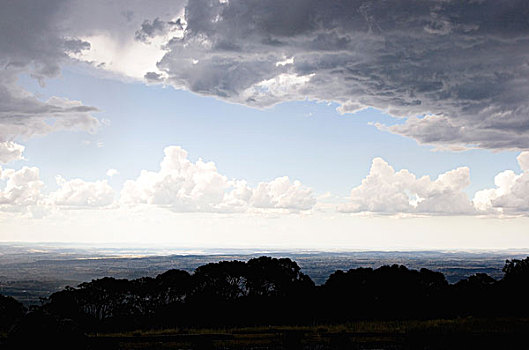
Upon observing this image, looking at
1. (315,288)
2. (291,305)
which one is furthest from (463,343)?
(315,288)

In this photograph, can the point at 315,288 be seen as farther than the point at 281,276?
No

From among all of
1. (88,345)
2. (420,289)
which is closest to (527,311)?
(420,289)

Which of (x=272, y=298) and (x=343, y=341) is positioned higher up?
(x=343, y=341)

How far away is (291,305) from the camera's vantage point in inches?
2630

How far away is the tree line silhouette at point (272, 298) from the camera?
62.3 metres

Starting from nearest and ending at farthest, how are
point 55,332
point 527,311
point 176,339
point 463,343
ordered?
point 55,332 → point 463,343 → point 176,339 → point 527,311

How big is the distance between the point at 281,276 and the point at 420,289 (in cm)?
1913

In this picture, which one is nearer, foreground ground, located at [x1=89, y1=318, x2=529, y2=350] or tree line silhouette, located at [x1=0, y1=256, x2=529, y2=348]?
foreground ground, located at [x1=89, y1=318, x2=529, y2=350]

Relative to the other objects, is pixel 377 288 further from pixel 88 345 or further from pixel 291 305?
pixel 88 345

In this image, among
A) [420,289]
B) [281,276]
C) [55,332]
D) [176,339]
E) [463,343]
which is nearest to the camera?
[55,332]

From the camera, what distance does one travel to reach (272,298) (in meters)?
70.1

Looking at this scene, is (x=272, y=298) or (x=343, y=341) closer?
(x=343, y=341)

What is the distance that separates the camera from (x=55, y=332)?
99.3ft

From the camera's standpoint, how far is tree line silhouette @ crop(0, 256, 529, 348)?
6228 cm
